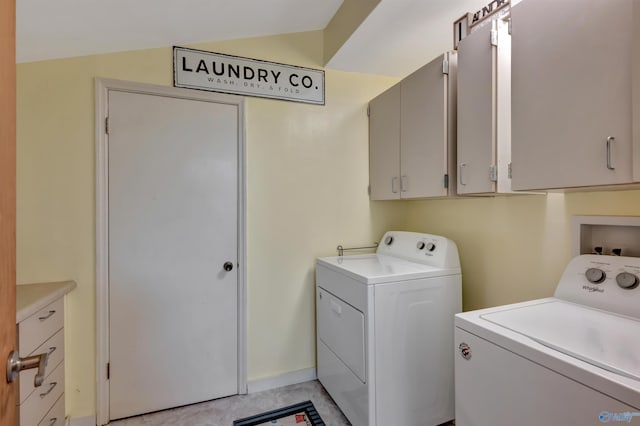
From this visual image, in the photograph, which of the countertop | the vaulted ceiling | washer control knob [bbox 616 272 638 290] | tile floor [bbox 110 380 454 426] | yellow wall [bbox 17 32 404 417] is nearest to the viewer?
washer control knob [bbox 616 272 638 290]

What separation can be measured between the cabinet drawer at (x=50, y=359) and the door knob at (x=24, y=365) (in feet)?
3.20

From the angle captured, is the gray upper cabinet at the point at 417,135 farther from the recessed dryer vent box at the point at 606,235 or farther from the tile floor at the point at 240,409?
the tile floor at the point at 240,409

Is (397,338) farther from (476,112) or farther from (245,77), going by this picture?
(245,77)

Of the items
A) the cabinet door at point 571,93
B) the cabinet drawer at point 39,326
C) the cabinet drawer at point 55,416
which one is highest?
the cabinet door at point 571,93

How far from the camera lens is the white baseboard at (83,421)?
1.80m

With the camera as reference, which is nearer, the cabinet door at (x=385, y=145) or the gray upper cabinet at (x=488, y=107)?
the gray upper cabinet at (x=488, y=107)

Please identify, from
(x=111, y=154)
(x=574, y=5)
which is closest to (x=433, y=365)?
(x=574, y=5)

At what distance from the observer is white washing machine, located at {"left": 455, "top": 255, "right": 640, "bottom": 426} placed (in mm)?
759

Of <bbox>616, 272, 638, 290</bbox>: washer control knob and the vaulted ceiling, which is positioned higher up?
the vaulted ceiling

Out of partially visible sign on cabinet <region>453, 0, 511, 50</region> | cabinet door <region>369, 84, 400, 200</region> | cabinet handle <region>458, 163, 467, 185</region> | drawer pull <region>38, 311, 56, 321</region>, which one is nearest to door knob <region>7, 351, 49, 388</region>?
drawer pull <region>38, 311, 56, 321</region>

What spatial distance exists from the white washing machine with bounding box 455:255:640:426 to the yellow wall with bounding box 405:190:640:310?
209 millimetres

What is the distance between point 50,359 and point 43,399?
0.19 meters

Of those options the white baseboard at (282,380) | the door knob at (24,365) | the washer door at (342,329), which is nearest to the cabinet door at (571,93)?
the washer door at (342,329)

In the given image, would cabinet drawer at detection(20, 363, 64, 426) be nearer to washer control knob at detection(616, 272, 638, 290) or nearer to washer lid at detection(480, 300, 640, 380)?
washer lid at detection(480, 300, 640, 380)
